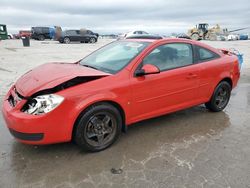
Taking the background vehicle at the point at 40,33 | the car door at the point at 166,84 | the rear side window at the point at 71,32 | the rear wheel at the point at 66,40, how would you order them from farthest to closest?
the background vehicle at the point at 40,33, the rear side window at the point at 71,32, the rear wheel at the point at 66,40, the car door at the point at 166,84

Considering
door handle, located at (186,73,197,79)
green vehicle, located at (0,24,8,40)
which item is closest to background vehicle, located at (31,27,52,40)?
green vehicle, located at (0,24,8,40)

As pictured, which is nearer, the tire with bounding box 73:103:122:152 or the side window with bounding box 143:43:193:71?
the tire with bounding box 73:103:122:152

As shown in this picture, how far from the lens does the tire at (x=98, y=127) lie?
307 cm

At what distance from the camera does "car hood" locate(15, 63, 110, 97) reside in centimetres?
303

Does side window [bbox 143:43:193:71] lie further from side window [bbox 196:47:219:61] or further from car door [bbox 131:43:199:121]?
side window [bbox 196:47:219:61]

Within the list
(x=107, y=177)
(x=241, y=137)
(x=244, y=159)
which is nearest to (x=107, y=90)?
(x=107, y=177)

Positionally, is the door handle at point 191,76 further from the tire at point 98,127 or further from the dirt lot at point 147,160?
the tire at point 98,127

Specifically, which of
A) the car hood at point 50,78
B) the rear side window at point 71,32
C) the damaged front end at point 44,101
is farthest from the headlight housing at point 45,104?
the rear side window at point 71,32

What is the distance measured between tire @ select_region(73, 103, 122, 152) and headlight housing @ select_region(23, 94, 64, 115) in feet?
1.18

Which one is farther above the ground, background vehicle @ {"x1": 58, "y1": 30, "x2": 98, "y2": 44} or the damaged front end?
the damaged front end

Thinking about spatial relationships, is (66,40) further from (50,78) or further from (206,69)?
(50,78)

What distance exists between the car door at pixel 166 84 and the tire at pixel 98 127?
346mm

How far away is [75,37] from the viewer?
28359 mm

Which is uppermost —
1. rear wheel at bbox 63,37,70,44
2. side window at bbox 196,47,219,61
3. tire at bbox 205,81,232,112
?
side window at bbox 196,47,219,61
